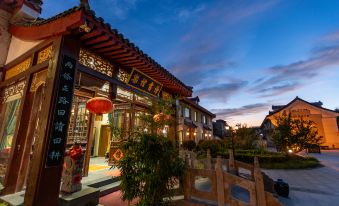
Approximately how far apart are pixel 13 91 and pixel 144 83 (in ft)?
15.8

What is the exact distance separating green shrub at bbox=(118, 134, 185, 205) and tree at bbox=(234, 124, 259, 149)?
1802cm

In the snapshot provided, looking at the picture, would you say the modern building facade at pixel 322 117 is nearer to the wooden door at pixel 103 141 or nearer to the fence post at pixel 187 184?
the wooden door at pixel 103 141

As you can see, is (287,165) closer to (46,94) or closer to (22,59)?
(46,94)

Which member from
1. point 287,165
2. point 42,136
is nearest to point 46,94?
point 42,136

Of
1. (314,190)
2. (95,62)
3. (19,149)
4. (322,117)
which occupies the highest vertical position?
(322,117)

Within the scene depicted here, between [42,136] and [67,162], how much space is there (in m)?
1.29

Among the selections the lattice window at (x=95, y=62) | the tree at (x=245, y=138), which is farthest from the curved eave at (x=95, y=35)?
A: the tree at (x=245, y=138)

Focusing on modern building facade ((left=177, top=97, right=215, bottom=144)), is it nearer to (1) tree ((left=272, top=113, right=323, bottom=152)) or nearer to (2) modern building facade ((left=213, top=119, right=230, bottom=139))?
(1) tree ((left=272, top=113, right=323, bottom=152))

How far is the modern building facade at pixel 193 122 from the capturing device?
18983 mm

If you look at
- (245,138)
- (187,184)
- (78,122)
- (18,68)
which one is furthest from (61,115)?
(245,138)

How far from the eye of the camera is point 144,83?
7.57 metres

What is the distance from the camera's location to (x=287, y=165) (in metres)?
13.0

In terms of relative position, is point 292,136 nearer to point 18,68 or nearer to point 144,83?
point 144,83

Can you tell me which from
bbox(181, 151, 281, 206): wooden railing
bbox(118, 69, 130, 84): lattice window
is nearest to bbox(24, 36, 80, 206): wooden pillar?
bbox(118, 69, 130, 84): lattice window
